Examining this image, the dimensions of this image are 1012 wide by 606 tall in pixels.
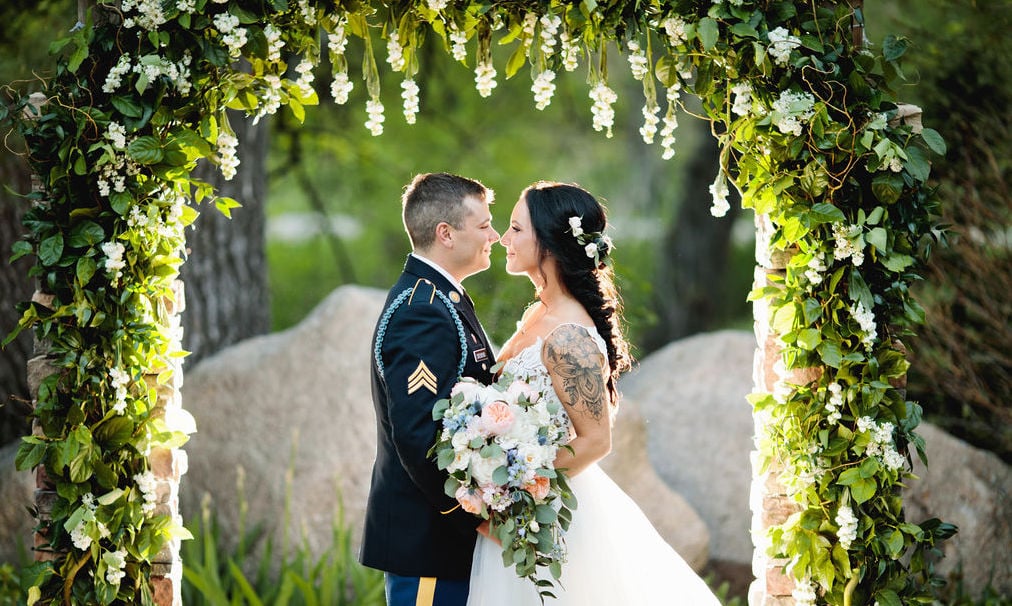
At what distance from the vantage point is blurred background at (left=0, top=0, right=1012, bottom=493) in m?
6.18

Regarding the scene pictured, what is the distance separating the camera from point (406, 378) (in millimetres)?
3293

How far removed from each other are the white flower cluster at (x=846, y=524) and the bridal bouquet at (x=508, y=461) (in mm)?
1028

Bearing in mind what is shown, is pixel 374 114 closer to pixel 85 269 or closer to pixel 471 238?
pixel 471 238

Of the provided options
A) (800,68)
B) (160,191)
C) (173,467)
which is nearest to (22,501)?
(173,467)

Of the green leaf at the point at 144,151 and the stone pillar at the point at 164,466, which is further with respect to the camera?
the stone pillar at the point at 164,466

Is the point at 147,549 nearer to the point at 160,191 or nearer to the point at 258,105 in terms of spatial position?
the point at 160,191

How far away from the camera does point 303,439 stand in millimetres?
5531

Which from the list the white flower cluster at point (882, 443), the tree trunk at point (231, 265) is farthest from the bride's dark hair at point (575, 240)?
the tree trunk at point (231, 265)

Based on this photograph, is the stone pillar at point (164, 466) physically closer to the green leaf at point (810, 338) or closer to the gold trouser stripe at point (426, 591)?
the gold trouser stripe at point (426, 591)

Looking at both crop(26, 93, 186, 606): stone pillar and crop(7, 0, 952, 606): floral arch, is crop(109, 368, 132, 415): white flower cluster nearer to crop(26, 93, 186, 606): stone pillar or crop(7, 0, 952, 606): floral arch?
crop(7, 0, 952, 606): floral arch

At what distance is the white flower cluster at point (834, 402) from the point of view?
3475mm

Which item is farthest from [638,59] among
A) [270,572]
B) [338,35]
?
[270,572]

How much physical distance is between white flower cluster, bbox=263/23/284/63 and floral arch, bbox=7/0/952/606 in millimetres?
10

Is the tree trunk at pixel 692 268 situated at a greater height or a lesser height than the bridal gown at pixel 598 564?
greater
